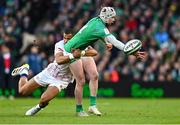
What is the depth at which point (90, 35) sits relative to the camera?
1677 cm

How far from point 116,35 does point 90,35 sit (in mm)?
15419

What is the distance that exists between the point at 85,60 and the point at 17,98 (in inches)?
467

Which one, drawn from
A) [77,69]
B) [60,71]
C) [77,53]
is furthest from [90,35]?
[60,71]

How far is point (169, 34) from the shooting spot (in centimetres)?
3253

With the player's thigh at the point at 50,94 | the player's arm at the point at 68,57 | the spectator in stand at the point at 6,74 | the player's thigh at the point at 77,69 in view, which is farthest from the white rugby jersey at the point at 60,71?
the spectator in stand at the point at 6,74

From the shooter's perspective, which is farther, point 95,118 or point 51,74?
point 51,74

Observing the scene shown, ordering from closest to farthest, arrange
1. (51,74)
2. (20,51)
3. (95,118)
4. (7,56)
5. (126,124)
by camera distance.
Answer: (126,124) < (95,118) < (51,74) < (7,56) < (20,51)

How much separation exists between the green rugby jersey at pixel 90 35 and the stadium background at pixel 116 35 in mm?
12305

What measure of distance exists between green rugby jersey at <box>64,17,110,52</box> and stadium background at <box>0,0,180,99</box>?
12.3 meters

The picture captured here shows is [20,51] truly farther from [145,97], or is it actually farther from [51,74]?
[51,74]

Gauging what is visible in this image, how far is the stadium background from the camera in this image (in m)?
30.2

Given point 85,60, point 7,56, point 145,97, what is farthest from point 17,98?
point 85,60

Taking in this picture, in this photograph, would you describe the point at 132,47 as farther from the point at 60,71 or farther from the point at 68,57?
the point at 60,71

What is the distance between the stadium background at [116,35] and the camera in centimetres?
3019
